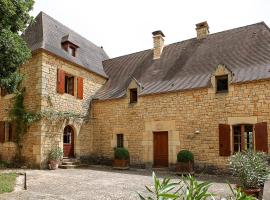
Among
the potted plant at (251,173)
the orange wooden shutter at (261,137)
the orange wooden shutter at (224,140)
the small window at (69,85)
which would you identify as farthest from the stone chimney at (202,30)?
the potted plant at (251,173)

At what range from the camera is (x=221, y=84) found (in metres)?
11.4

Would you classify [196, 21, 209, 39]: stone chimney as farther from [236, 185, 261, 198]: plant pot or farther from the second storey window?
[236, 185, 261, 198]: plant pot

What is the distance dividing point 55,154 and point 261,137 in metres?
8.22

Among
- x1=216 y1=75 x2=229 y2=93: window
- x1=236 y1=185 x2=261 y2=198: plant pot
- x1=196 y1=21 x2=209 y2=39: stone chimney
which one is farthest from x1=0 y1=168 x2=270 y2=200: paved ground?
x1=196 y1=21 x2=209 y2=39: stone chimney

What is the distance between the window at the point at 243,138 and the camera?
10461 mm

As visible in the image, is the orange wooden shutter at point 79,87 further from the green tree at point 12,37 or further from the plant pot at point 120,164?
the green tree at point 12,37

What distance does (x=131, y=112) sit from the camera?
13.4 m

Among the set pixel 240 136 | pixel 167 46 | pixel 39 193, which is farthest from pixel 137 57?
pixel 39 193

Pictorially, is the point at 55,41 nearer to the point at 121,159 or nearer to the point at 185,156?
the point at 121,159

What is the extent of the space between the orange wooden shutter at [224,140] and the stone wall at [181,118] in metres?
0.20

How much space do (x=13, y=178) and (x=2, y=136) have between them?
18.5 ft

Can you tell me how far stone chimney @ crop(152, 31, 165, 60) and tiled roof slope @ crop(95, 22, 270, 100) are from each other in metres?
0.29

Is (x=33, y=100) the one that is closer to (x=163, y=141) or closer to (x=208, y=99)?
(x=163, y=141)

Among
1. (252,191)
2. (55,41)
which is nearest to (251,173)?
(252,191)
